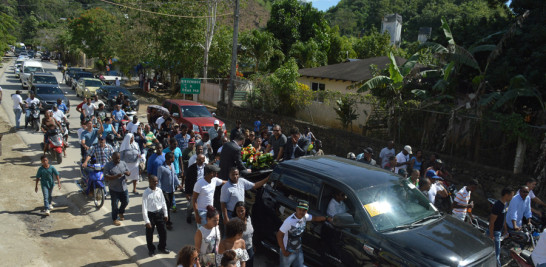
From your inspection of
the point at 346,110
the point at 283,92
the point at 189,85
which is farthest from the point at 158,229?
the point at 189,85

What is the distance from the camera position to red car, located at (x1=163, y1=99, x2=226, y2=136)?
15.6 meters

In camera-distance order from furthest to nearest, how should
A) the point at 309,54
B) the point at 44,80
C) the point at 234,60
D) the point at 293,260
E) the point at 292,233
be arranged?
the point at 309,54
the point at 44,80
the point at 234,60
the point at 293,260
the point at 292,233

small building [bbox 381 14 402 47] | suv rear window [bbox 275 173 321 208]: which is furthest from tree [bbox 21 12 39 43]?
suv rear window [bbox 275 173 321 208]

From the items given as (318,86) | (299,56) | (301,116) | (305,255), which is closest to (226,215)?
(305,255)

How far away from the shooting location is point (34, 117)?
1650 cm

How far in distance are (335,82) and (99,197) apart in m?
16.5

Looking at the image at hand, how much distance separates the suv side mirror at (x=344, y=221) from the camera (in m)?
5.25

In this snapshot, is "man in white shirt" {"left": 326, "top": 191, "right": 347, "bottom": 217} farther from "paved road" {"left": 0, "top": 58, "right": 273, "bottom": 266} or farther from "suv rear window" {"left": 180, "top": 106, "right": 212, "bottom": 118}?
"suv rear window" {"left": 180, "top": 106, "right": 212, "bottom": 118}

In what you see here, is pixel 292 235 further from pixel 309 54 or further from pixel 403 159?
pixel 309 54

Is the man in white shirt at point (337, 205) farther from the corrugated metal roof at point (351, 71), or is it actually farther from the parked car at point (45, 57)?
the parked car at point (45, 57)

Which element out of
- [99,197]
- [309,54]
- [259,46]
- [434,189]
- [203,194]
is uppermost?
[259,46]

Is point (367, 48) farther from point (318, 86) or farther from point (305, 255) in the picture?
point (305, 255)

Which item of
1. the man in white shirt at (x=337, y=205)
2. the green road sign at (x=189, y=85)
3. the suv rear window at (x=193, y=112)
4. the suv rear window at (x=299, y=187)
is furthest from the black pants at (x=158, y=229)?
the green road sign at (x=189, y=85)

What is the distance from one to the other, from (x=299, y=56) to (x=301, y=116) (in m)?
17.4
